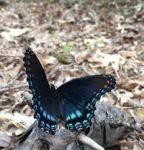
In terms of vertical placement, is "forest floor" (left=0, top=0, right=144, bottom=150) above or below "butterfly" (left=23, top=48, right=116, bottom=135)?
below

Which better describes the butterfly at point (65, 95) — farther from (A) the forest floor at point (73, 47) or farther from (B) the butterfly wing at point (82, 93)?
(A) the forest floor at point (73, 47)

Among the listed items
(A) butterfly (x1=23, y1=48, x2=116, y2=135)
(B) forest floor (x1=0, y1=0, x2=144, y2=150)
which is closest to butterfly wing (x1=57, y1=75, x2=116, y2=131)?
(A) butterfly (x1=23, y1=48, x2=116, y2=135)

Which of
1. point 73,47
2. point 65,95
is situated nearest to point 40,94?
point 65,95

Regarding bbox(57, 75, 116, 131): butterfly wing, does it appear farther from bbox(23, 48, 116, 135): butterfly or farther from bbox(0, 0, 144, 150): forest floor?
bbox(0, 0, 144, 150): forest floor

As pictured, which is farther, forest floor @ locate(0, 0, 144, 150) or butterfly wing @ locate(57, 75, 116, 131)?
forest floor @ locate(0, 0, 144, 150)
